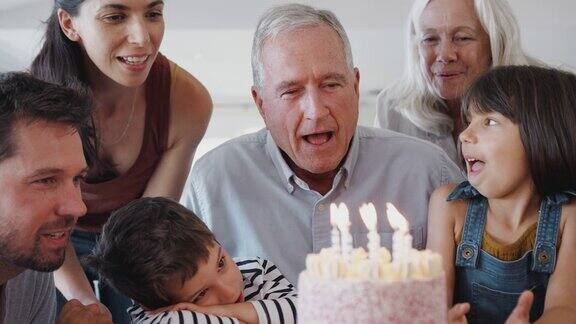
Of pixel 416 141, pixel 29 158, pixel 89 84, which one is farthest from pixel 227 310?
pixel 89 84

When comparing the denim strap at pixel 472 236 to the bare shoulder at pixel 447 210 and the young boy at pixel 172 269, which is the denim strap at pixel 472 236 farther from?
the young boy at pixel 172 269

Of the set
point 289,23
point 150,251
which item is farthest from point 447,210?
point 150,251

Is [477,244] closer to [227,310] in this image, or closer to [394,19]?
[227,310]

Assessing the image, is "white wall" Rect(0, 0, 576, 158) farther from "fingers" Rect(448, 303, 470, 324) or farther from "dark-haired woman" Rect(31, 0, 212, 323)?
"fingers" Rect(448, 303, 470, 324)

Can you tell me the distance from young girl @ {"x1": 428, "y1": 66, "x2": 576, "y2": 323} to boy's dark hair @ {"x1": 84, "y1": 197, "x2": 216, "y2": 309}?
0.55 meters

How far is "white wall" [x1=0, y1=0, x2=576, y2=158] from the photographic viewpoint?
5.51 m

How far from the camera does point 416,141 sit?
2256mm

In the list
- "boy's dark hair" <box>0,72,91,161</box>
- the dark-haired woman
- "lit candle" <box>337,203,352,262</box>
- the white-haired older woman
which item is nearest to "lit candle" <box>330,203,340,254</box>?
"lit candle" <box>337,203,352,262</box>

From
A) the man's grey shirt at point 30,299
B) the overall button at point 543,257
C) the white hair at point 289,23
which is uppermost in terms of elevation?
the white hair at point 289,23

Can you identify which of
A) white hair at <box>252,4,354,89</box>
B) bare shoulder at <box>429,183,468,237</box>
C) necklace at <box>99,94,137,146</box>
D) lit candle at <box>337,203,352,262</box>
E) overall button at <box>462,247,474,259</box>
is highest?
white hair at <box>252,4,354,89</box>

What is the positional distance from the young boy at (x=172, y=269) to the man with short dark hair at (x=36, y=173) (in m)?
0.13

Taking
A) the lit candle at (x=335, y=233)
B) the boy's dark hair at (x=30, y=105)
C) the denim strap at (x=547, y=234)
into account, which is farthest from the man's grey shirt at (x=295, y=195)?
the lit candle at (x=335, y=233)

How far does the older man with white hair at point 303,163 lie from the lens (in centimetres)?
205

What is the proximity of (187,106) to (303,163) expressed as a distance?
1.77 ft
